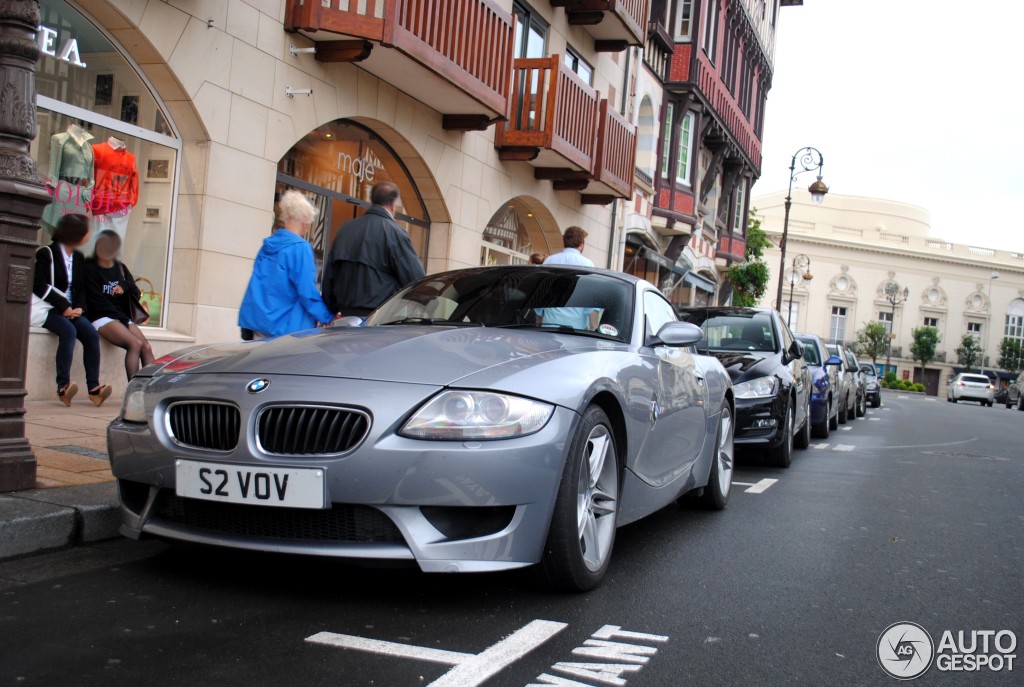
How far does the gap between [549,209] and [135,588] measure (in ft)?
45.2

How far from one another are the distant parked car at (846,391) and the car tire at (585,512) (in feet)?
40.1

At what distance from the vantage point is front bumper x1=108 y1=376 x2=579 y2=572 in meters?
3.39

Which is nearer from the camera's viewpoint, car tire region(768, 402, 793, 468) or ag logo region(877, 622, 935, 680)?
ag logo region(877, 622, 935, 680)

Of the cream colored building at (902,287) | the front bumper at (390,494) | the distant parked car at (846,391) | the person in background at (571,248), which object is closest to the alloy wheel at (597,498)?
the front bumper at (390,494)

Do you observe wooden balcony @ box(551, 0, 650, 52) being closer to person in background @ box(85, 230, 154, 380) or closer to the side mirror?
person in background @ box(85, 230, 154, 380)

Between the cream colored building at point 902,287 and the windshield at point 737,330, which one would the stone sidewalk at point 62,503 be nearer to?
the windshield at point 737,330

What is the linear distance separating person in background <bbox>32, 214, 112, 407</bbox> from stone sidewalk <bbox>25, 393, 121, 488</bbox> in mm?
184

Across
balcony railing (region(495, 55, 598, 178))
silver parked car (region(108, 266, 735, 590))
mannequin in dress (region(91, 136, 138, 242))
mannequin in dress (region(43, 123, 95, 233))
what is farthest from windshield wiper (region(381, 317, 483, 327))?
balcony railing (region(495, 55, 598, 178))

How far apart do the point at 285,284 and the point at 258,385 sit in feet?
8.08

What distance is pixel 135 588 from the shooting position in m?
3.73

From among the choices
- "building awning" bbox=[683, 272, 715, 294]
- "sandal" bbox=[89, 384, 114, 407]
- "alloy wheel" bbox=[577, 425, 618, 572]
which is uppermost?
"building awning" bbox=[683, 272, 715, 294]

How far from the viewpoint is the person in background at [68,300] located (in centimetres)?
776

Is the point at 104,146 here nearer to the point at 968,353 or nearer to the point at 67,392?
the point at 67,392

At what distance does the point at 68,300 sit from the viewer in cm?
787
